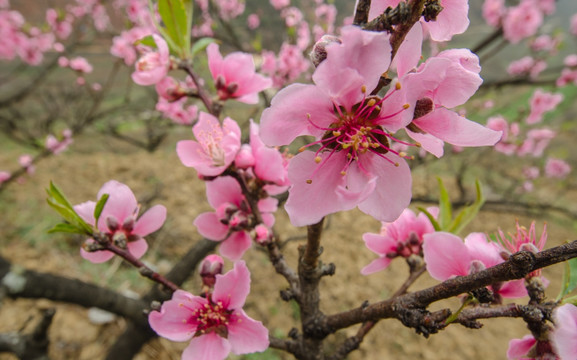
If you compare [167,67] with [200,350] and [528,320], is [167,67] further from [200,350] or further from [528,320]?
[528,320]

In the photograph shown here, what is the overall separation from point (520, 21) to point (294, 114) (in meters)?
4.38

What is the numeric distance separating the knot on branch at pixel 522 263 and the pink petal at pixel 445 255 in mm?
177

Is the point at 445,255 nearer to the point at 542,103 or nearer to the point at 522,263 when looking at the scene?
the point at 522,263

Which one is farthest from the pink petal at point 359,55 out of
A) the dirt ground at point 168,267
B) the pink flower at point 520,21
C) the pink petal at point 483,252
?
the pink flower at point 520,21

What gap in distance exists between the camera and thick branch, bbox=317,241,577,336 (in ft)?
1.33

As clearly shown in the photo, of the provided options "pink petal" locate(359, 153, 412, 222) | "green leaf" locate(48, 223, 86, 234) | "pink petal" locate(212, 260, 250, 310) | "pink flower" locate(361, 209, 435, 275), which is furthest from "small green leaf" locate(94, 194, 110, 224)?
"pink flower" locate(361, 209, 435, 275)

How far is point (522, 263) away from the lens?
41cm

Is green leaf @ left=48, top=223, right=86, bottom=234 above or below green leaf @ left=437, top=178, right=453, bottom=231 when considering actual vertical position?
below

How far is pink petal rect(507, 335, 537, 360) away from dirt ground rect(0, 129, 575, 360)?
1.98 m

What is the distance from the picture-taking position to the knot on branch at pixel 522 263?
40cm

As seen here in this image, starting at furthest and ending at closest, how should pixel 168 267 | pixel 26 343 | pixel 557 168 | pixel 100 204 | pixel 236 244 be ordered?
pixel 557 168
pixel 168 267
pixel 26 343
pixel 236 244
pixel 100 204

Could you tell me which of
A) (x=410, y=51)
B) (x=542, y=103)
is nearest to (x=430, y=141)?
(x=410, y=51)

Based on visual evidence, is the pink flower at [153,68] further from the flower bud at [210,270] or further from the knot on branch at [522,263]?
the knot on branch at [522,263]

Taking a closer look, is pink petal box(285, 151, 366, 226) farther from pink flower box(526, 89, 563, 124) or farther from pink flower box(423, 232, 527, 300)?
pink flower box(526, 89, 563, 124)
